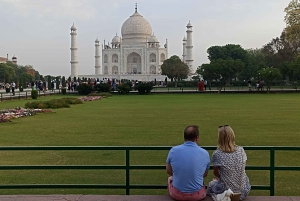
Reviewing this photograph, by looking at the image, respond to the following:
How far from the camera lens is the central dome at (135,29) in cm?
6975

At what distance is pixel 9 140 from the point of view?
342 inches

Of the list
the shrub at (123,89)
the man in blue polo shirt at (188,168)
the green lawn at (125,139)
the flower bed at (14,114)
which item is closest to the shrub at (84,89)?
the shrub at (123,89)

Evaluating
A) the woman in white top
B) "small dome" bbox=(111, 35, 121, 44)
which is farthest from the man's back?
"small dome" bbox=(111, 35, 121, 44)

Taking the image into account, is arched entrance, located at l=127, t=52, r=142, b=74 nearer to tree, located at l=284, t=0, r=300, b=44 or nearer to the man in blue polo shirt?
tree, located at l=284, t=0, r=300, b=44

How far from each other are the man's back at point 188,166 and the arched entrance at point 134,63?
68061 millimetres

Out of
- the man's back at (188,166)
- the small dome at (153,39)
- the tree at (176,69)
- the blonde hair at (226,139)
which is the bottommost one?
the man's back at (188,166)

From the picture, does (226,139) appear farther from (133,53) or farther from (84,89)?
(133,53)

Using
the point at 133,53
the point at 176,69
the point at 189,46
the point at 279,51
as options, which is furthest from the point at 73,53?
the point at 279,51

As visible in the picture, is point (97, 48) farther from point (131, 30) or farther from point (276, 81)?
point (276, 81)

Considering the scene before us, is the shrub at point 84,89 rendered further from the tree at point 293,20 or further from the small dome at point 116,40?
the small dome at point 116,40

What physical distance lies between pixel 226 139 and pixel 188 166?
491mm

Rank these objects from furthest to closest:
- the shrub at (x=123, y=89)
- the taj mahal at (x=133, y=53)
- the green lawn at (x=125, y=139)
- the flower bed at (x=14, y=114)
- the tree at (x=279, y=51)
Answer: the taj mahal at (x=133, y=53) < the tree at (x=279, y=51) < the shrub at (x=123, y=89) < the flower bed at (x=14, y=114) < the green lawn at (x=125, y=139)

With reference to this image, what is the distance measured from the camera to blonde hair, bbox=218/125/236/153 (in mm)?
3932

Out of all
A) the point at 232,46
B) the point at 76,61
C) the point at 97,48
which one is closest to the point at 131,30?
the point at 97,48
